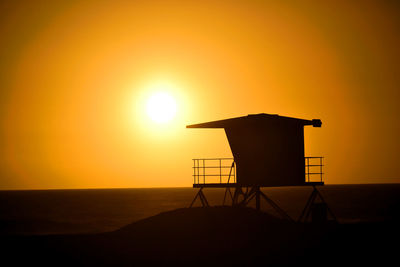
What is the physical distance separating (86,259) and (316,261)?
9811 mm

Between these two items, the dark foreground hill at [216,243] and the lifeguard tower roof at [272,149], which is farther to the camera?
the lifeguard tower roof at [272,149]

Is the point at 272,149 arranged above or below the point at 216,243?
above

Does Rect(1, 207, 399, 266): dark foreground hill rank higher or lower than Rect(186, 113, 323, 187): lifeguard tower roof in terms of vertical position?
lower

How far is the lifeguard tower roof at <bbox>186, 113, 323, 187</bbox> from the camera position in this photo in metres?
30.6

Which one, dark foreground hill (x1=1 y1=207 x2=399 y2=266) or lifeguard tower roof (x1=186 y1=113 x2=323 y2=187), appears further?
lifeguard tower roof (x1=186 y1=113 x2=323 y2=187)

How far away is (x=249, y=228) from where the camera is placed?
27.3 m

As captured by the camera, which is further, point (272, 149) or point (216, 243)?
point (272, 149)

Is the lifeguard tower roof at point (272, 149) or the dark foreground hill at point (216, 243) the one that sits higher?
the lifeguard tower roof at point (272, 149)

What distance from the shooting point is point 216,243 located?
25000 millimetres

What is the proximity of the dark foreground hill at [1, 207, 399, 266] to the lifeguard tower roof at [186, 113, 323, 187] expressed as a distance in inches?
90.2

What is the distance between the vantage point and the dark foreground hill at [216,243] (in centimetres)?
2288

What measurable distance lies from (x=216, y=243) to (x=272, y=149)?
780cm

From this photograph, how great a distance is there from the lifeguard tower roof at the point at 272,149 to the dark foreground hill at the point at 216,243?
7.51ft

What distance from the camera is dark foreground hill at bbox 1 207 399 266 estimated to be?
22.9m
